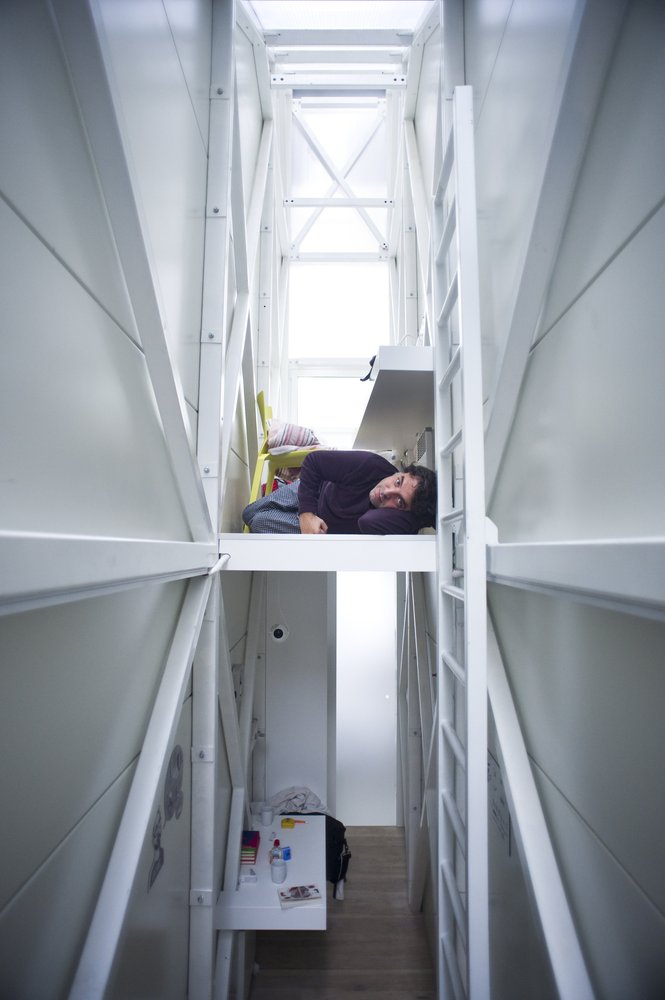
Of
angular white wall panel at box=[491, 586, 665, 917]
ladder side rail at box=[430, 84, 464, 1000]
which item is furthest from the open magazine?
angular white wall panel at box=[491, 586, 665, 917]

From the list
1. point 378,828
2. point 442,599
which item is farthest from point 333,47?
point 378,828

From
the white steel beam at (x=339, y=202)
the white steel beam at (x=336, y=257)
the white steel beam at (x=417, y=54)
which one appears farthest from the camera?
the white steel beam at (x=336, y=257)

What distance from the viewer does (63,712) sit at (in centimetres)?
99

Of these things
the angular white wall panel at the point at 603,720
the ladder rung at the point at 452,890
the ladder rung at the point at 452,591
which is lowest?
the ladder rung at the point at 452,890

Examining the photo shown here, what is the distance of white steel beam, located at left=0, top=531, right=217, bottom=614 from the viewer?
64 cm

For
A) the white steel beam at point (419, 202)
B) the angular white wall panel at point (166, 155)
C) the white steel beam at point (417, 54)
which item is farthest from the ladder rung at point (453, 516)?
the white steel beam at point (417, 54)

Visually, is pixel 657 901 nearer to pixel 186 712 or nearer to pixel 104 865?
pixel 104 865

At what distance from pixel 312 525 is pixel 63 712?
1.42 meters

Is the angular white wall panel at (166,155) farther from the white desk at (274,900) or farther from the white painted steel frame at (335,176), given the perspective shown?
the white painted steel frame at (335,176)

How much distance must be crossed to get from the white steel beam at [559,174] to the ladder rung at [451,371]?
0.41ft

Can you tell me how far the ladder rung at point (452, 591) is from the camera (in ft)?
4.92

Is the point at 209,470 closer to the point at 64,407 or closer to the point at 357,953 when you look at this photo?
the point at 64,407

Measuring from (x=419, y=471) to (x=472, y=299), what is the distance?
0.96m

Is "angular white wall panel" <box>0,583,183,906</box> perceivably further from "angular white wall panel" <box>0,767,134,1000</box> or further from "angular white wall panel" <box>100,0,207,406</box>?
"angular white wall panel" <box>100,0,207,406</box>
